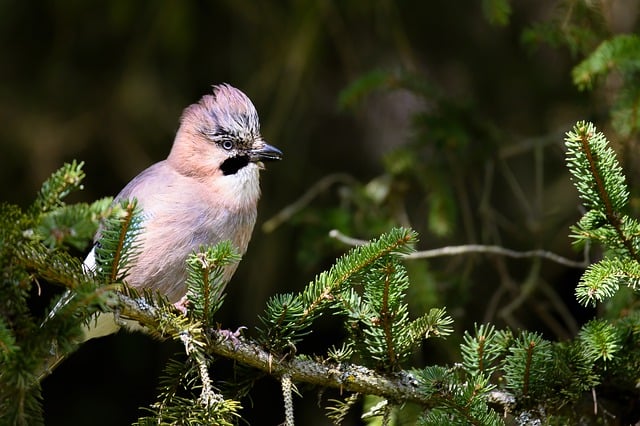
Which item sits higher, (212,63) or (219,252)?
(212,63)

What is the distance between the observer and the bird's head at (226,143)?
3.42 m

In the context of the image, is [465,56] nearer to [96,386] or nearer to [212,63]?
[212,63]

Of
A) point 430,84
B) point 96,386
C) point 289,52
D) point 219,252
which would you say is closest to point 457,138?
point 430,84

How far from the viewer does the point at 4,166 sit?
4711 millimetres

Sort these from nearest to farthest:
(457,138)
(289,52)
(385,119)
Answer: (457,138) < (289,52) < (385,119)

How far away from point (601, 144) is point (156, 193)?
6.03ft

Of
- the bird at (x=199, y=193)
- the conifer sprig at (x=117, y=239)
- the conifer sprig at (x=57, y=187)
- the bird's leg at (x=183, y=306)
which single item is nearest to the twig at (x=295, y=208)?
the bird at (x=199, y=193)

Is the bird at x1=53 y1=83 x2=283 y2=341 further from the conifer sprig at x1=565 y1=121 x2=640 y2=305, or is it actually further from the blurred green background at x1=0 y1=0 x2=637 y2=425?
the conifer sprig at x1=565 y1=121 x2=640 y2=305

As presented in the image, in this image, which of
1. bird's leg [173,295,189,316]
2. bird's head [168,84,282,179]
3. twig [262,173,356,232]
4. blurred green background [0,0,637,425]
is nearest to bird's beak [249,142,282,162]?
bird's head [168,84,282,179]

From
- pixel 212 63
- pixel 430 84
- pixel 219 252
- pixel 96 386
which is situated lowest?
pixel 219 252

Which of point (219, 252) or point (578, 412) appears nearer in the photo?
point (219, 252)

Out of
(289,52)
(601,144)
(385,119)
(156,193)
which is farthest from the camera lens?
(385,119)

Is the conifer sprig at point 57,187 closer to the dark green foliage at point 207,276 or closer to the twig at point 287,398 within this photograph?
the dark green foliage at point 207,276

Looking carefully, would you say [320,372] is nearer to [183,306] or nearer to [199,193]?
[183,306]
